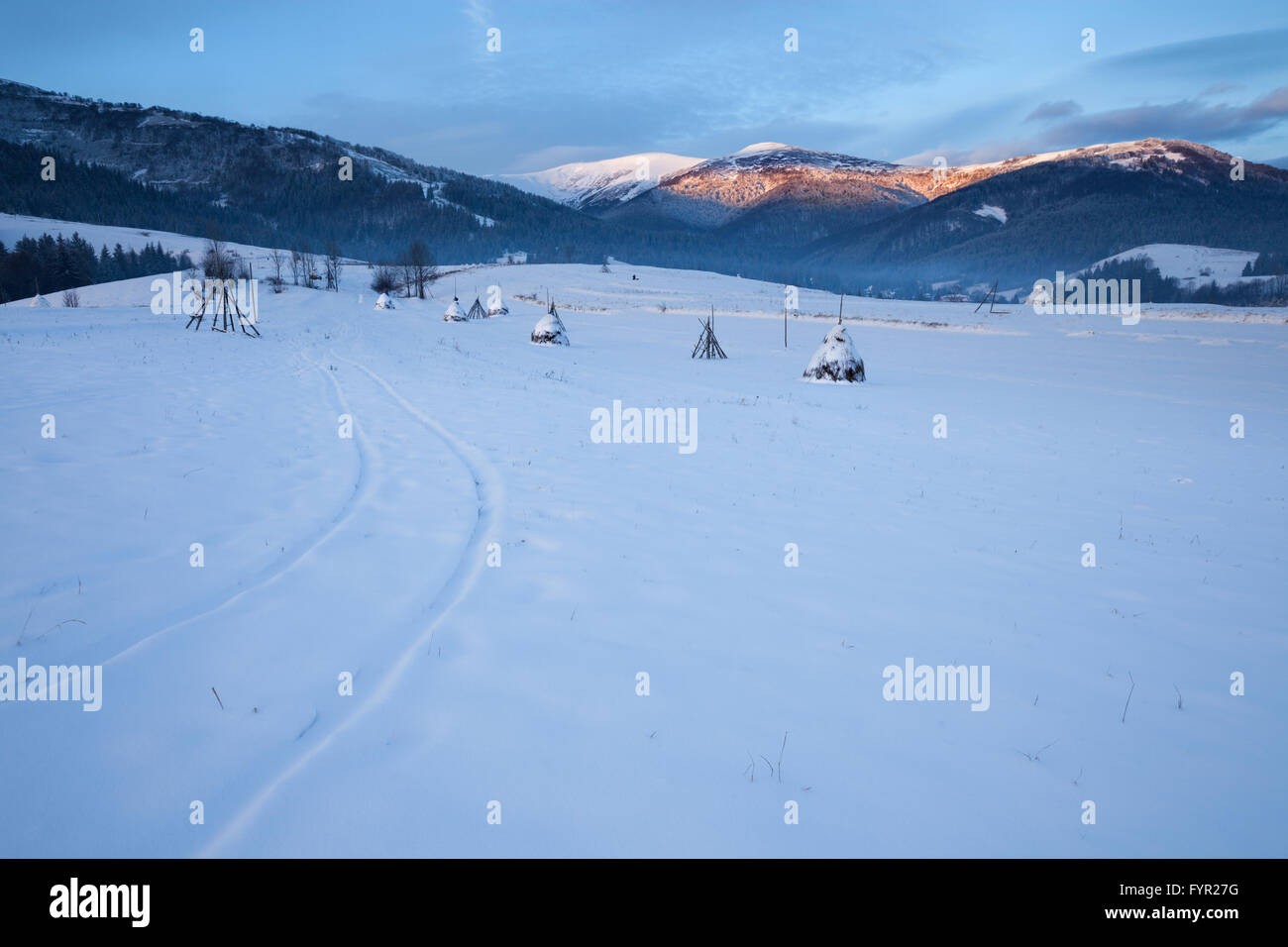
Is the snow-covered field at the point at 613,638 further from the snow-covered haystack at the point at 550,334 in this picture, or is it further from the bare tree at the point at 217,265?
the bare tree at the point at 217,265

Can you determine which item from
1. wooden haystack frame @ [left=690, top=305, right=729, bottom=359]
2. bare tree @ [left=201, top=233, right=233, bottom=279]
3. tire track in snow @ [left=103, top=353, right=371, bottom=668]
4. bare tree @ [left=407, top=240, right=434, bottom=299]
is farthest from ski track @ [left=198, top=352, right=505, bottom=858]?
bare tree @ [left=407, top=240, right=434, bottom=299]

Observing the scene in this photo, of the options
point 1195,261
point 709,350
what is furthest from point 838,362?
point 1195,261

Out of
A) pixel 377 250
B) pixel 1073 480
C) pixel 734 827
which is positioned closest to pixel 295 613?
pixel 734 827

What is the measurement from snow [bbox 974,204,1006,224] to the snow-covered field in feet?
731

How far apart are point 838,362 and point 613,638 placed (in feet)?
52.0

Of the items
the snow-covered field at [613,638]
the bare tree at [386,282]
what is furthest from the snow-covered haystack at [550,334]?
the bare tree at [386,282]

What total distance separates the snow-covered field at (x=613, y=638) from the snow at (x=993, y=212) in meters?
223

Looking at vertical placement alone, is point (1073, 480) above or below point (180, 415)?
below

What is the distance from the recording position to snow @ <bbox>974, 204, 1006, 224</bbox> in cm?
19050

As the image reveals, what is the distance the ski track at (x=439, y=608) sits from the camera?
238 centimetres
